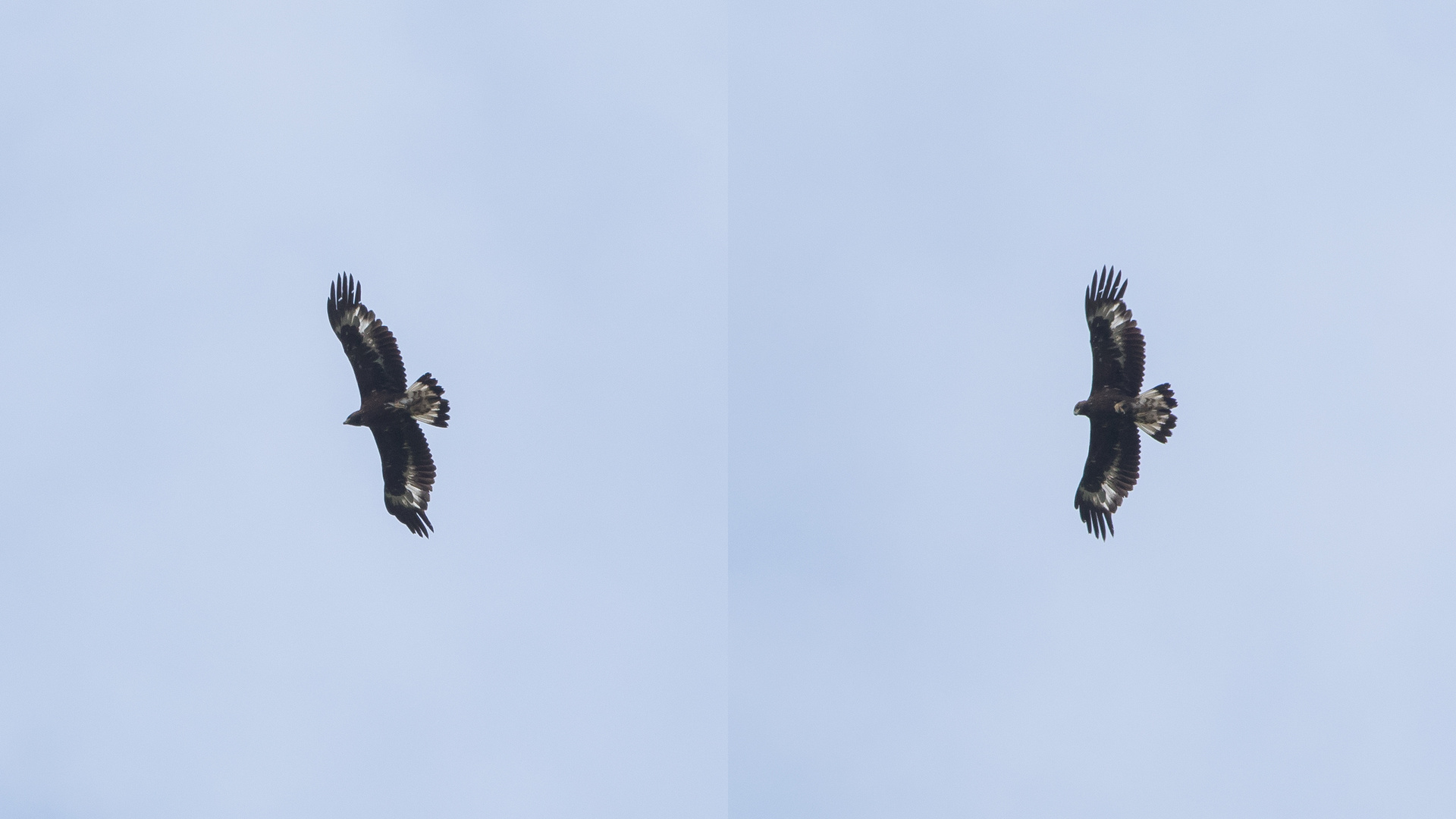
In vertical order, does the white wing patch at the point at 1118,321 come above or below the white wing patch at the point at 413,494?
above

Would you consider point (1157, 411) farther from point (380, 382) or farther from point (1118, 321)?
point (380, 382)

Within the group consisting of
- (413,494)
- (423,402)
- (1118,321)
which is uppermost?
(1118,321)

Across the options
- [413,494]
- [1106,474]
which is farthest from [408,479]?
[1106,474]

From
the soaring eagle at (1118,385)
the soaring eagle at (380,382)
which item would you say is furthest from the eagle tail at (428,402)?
the soaring eagle at (1118,385)

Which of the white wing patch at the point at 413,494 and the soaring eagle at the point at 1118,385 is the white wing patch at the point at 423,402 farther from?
the soaring eagle at the point at 1118,385

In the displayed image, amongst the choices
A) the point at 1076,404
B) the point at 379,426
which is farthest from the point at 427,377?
the point at 1076,404

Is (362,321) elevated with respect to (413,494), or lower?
elevated
